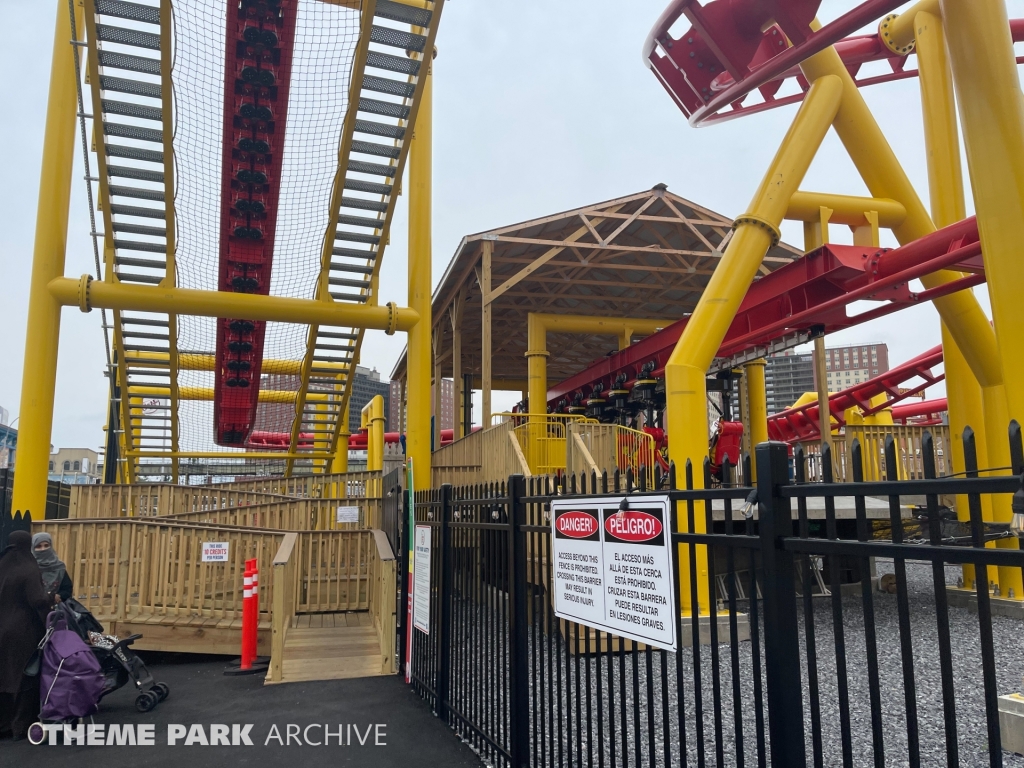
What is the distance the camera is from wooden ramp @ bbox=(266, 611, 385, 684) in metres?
7.66

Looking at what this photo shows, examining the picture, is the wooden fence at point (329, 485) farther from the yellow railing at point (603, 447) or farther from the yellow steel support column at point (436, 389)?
the yellow steel support column at point (436, 389)

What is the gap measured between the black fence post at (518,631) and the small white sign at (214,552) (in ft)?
18.0

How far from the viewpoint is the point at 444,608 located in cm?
588

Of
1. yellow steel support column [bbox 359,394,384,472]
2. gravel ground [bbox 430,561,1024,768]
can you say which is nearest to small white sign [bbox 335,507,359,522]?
gravel ground [bbox 430,561,1024,768]

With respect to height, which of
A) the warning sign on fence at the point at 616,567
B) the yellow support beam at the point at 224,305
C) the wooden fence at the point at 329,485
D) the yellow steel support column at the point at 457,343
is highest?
the yellow steel support column at the point at 457,343

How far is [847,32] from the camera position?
734 centimetres

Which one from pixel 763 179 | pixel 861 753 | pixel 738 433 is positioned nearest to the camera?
pixel 861 753

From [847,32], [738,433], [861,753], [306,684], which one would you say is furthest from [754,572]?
[738,433]

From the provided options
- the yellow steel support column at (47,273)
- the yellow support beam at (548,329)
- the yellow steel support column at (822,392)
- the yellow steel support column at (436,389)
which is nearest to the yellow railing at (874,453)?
the yellow steel support column at (822,392)

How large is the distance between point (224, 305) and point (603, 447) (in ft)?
20.1

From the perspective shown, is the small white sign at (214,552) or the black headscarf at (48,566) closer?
the black headscarf at (48,566)

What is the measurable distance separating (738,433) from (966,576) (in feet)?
13.2

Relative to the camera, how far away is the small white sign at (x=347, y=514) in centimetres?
1127

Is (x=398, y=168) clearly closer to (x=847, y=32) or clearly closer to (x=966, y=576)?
(x=847, y=32)
